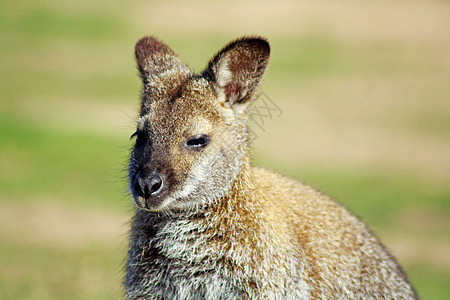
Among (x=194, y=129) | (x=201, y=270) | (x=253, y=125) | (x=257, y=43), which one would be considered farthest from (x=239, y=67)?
(x=253, y=125)

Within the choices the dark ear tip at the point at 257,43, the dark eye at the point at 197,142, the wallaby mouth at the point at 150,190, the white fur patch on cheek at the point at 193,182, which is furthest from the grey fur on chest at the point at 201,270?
the dark ear tip at the point at 257,43

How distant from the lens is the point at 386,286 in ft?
23.0

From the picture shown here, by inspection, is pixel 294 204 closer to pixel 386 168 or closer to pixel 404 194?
pixel 404 194

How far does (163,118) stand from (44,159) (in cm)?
1352

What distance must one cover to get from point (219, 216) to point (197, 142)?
710 mm

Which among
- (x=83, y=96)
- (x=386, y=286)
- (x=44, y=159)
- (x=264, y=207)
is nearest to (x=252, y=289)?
(x=264, y=207)

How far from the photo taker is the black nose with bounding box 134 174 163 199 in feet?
20.0

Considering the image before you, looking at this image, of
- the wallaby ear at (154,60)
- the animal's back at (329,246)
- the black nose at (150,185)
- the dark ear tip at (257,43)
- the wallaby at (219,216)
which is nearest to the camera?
the black nose at (150,185)

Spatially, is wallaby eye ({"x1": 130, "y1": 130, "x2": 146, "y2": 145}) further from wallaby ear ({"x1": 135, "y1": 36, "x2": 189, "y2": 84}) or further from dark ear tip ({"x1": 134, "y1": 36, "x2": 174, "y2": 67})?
dark ear tip ({"x1": 134, "y1": 36, "x2": 174, "y2": 67})

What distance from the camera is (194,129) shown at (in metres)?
6.46

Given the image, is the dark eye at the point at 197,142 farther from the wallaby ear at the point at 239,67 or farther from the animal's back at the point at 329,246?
the animal's back at the point at 329,246

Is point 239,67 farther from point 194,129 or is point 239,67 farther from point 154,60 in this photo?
A: point 154,60

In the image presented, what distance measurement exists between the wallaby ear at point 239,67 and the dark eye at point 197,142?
0.54m

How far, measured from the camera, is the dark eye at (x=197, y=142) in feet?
21.1
